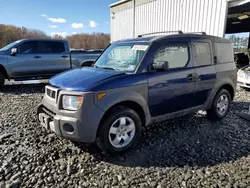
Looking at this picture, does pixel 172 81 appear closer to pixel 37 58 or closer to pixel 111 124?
pixel 111 124

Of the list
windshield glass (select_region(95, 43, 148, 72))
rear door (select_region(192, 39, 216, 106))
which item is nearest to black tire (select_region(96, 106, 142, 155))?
windshield glass (select_region(95, 43, 148, 72))

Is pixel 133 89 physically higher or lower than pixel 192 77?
lower

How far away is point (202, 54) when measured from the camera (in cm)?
413

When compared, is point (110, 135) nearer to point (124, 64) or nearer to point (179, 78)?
point (124, 64)

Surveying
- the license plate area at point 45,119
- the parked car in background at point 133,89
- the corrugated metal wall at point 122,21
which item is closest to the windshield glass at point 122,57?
the parked car in background at point 133,89

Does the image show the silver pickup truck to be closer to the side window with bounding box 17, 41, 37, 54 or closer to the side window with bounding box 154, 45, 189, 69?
the side window with bounding box 17, 41, 37, 54

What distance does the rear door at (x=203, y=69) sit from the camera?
13.1 feet

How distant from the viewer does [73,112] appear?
9.15 feet

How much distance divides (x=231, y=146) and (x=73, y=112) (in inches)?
111

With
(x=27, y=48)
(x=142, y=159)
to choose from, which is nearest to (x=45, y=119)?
(x=142, y=159)

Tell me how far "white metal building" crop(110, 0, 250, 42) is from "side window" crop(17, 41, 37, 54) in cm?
736

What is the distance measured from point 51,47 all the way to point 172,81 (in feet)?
22.3

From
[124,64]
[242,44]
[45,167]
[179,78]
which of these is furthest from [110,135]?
[242,44]

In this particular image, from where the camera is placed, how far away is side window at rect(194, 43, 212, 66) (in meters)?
4.02
